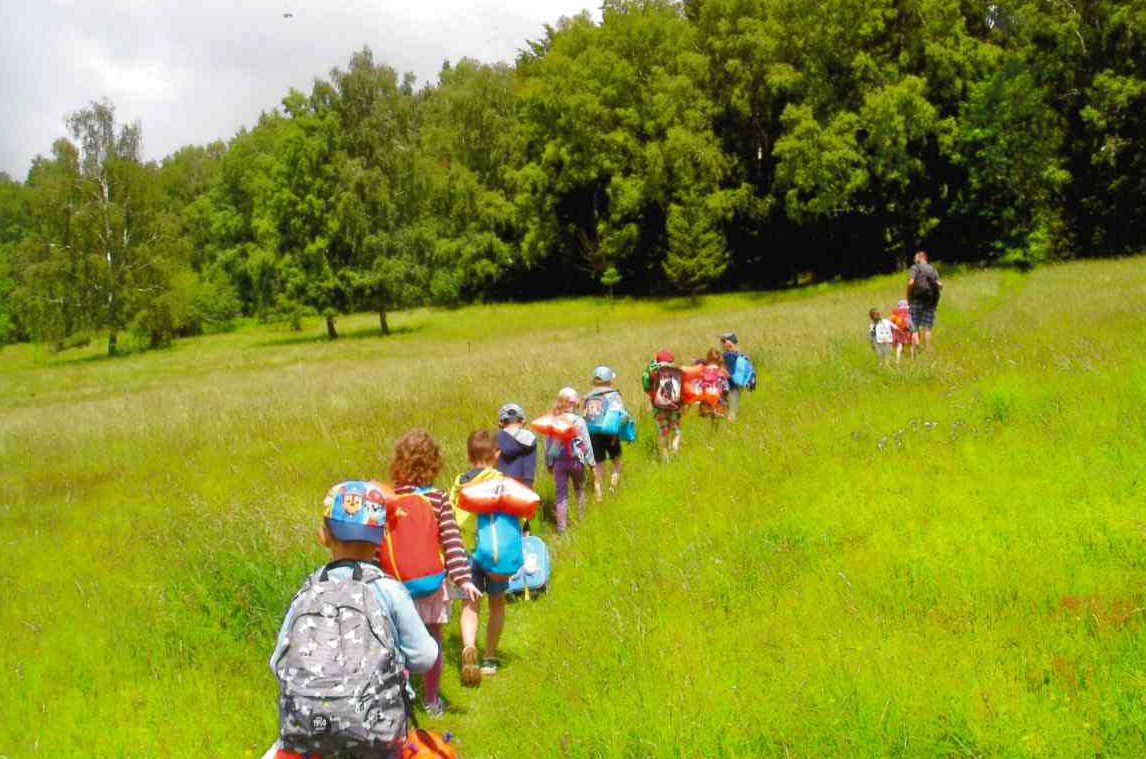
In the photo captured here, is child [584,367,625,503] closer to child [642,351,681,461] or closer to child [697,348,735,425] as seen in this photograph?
child [642,351,681,461]

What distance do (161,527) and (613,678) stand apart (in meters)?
5.85

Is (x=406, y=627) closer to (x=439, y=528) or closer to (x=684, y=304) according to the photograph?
(x=439, y=528)

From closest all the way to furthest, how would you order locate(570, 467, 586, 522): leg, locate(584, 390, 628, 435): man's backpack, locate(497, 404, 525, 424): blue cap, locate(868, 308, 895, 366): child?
locate(497, 404, 525, 424): blue cap, locate(570, 467, 586, 522): leg, locate(584, 390, 628, 435): man's backpack, locate(868, 308, 895, 366): child

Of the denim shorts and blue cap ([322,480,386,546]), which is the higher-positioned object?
blue cap ([322,480,386,546])

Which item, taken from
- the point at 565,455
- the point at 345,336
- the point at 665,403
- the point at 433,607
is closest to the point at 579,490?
the point at 565,455

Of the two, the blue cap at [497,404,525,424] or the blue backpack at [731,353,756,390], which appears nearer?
the blue cap at [497,404,525,424]

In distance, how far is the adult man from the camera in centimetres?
1559

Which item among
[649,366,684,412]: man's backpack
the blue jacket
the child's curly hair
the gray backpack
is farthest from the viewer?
[649,366,684,412]: man's backpack

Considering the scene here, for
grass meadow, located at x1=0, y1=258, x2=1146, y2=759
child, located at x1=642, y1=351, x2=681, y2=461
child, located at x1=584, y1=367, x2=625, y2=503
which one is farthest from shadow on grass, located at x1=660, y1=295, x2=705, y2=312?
child, located at x1=584, y1=367, x2=625, y2=503

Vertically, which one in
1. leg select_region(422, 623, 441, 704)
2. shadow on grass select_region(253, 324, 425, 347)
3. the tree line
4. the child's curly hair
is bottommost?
shadow on grass select_region(253, 324, 425, 347)

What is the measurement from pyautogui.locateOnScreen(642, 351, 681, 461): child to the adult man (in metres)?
6.35

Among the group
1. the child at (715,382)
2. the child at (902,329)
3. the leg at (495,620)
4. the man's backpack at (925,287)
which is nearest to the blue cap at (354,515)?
the leg at (495,620)

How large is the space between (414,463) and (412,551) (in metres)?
0.55

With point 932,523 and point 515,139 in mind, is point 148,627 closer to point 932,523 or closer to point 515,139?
point 932,523
